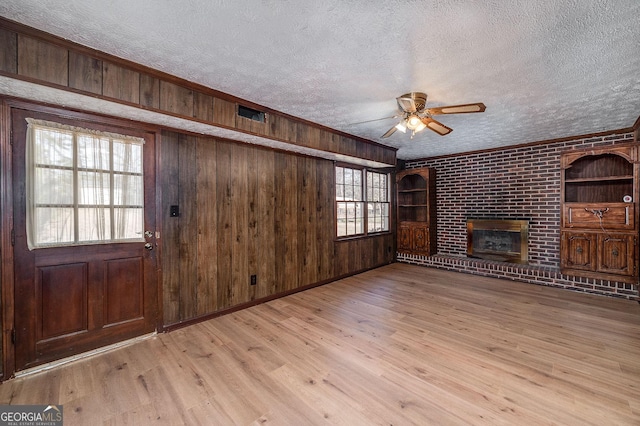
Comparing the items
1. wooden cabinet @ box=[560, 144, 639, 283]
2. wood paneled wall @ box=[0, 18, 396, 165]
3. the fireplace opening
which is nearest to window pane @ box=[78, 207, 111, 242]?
wood paneled wall @ box=[0, 18, 396, 165]

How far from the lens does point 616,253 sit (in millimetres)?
3674

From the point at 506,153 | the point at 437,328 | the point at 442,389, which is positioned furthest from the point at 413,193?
the point at 442,389

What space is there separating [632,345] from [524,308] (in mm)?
968

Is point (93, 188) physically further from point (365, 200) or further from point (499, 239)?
point (499, 239)

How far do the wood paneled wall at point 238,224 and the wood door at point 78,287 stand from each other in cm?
18

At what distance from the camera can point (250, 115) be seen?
9.93 ft

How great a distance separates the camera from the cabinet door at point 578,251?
3.83 m

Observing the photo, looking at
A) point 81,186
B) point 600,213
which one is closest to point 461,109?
point 600,213

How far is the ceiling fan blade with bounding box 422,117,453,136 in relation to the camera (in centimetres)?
280

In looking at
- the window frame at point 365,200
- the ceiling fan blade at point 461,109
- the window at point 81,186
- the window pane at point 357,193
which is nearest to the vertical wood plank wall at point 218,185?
the window frame at point 365,200

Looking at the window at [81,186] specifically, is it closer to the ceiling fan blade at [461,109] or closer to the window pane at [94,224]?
the window pane at [94,224]

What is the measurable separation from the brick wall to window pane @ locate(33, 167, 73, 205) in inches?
227

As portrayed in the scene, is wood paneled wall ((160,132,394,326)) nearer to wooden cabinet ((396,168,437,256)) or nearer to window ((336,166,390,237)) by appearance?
window ((336,166,390,237))

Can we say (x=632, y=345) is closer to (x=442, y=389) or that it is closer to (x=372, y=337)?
(x=442, y=389)
